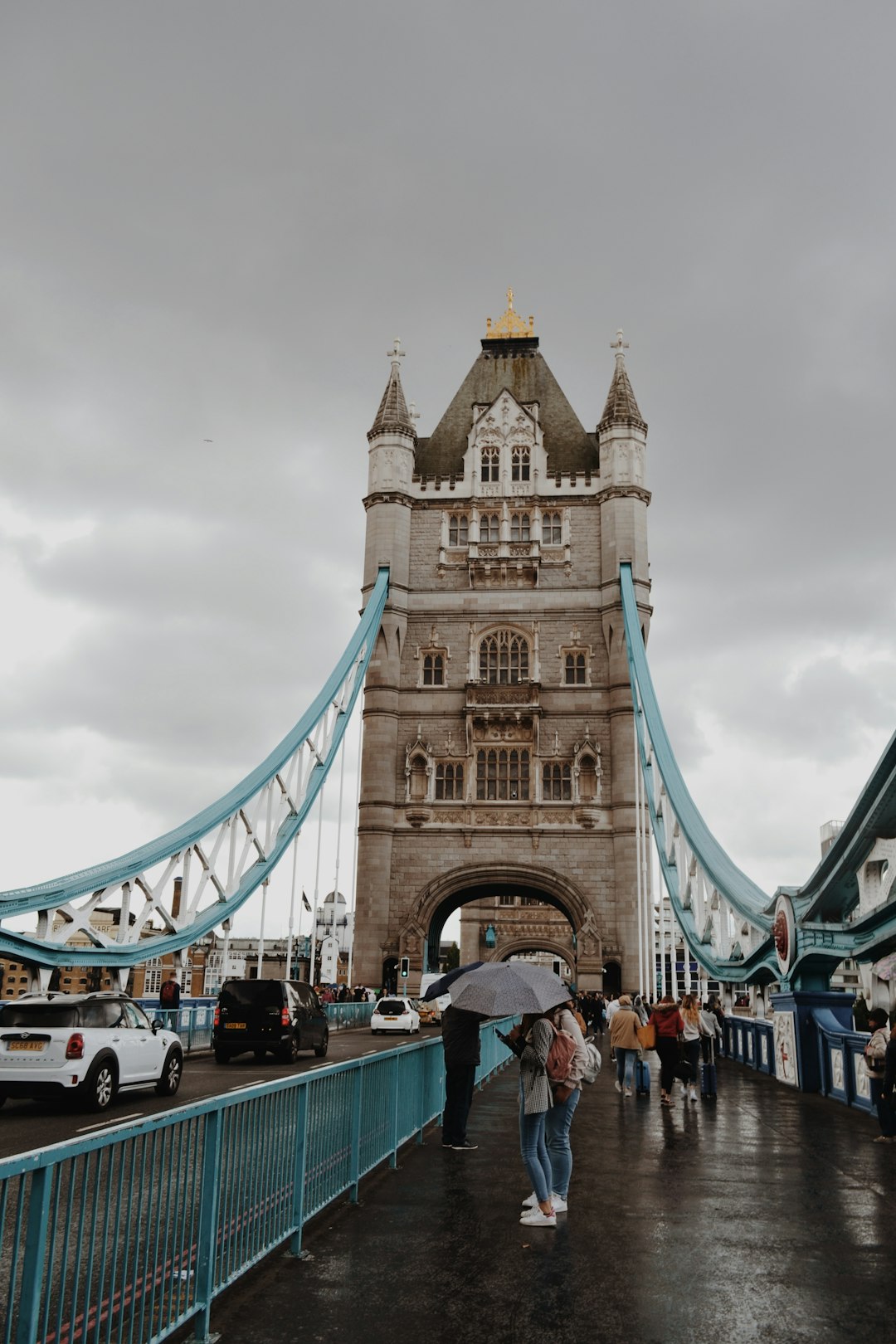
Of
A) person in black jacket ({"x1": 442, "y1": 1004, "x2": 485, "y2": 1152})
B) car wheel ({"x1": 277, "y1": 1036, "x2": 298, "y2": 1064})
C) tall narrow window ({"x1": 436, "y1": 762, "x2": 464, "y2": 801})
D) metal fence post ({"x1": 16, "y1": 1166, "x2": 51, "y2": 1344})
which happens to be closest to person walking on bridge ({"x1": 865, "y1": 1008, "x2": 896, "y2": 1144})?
person in black jacket ({"x1": 442, "y1": 1004, "x2": 485, "y2": 1152})

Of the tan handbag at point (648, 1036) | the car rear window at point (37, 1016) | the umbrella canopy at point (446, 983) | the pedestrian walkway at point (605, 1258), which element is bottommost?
the pedestrian walkway at point (605, 1258)

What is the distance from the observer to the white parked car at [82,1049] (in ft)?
38.9

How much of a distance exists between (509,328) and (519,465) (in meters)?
8.89

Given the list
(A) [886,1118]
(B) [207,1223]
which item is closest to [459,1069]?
(A) [886,1118]

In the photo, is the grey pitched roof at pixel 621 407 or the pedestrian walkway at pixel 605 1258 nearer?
the pedestrian walkway at pixel 605 1258

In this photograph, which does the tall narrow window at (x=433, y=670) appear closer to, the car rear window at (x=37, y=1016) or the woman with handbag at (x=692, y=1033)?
the woman with handbag at (x=692, y=1033)

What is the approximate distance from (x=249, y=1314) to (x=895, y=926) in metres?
10.5

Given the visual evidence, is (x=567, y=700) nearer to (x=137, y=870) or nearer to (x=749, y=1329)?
(x=137, y=870)

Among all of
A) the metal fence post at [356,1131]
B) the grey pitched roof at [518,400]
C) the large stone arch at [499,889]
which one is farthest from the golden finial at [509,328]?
the metal fence post at [356,1131]

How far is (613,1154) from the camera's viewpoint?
10.1 meters

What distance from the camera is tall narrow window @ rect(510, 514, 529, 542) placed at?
45.3m

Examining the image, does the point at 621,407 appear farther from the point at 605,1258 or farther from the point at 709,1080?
the point at 605,1258

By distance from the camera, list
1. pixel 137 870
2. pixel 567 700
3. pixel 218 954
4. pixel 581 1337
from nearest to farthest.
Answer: pixel 581 1337
pixel 137 870
pixel 567 700
pixel 218 954

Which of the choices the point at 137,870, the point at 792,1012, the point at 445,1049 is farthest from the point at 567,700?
the point at 445,1049
